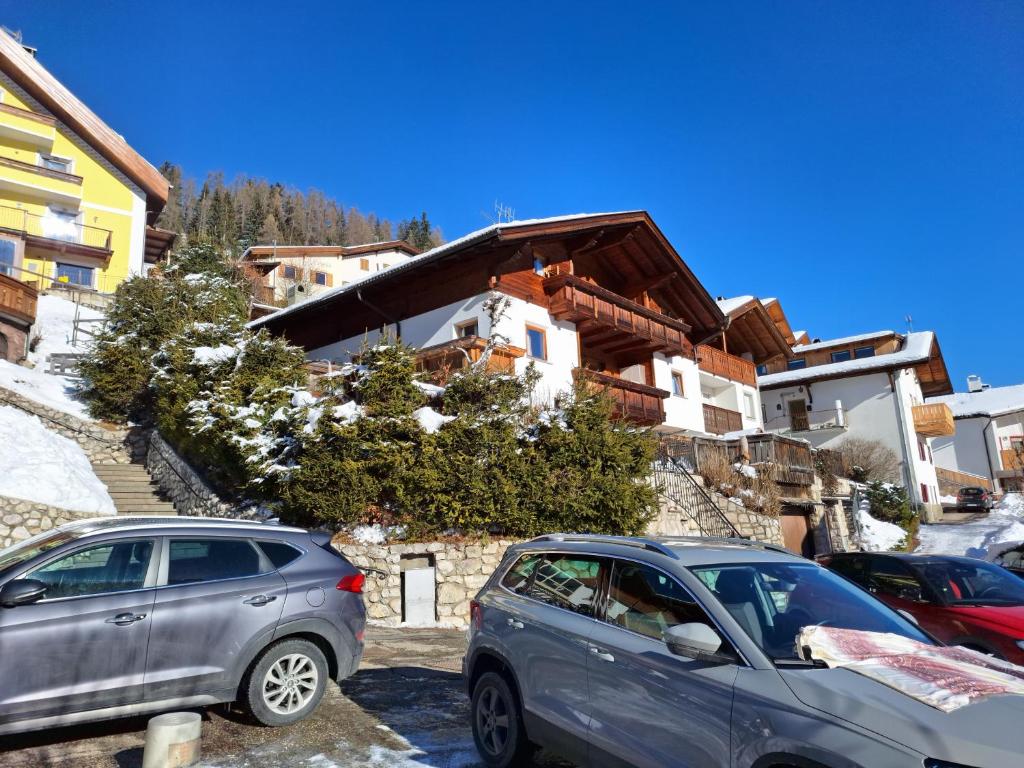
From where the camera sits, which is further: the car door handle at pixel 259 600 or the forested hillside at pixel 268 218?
the forested hillside at pixel 268 218

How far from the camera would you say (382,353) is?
11.9 metres

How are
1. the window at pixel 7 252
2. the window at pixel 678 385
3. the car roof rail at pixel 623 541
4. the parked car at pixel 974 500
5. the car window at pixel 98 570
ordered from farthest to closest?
the parked car at pixel 974 500
the window at pixel 678 385
the window at pixel 7 252
the car window at pixel 98 570
the car roof rail at pixel 623 541

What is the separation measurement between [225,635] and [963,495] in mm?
38429

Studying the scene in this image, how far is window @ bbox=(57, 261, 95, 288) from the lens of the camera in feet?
104

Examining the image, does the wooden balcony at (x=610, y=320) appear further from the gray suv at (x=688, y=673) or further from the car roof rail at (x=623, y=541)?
the gray suv at (x=688, y=673)

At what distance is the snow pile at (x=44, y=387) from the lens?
17344 mm

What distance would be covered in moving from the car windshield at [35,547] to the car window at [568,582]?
12.2 feet

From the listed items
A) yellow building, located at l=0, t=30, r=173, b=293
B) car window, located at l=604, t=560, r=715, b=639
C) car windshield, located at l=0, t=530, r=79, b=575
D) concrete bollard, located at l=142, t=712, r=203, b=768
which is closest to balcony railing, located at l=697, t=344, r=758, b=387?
yellow building, located at l=0, t=30, r=173, b=293

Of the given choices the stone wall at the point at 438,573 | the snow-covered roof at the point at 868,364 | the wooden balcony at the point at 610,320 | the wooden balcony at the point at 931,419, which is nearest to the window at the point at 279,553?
the stone wall at the point at 438,573

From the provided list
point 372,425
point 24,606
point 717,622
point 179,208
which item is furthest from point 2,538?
point 179,208

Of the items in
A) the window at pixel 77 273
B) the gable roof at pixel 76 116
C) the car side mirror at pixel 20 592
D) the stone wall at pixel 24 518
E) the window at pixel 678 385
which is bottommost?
the car side mirror at pixel 20 592

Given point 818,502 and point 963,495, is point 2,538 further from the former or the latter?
point 963,495

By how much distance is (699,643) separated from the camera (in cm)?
339

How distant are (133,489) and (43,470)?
80.2 inches
